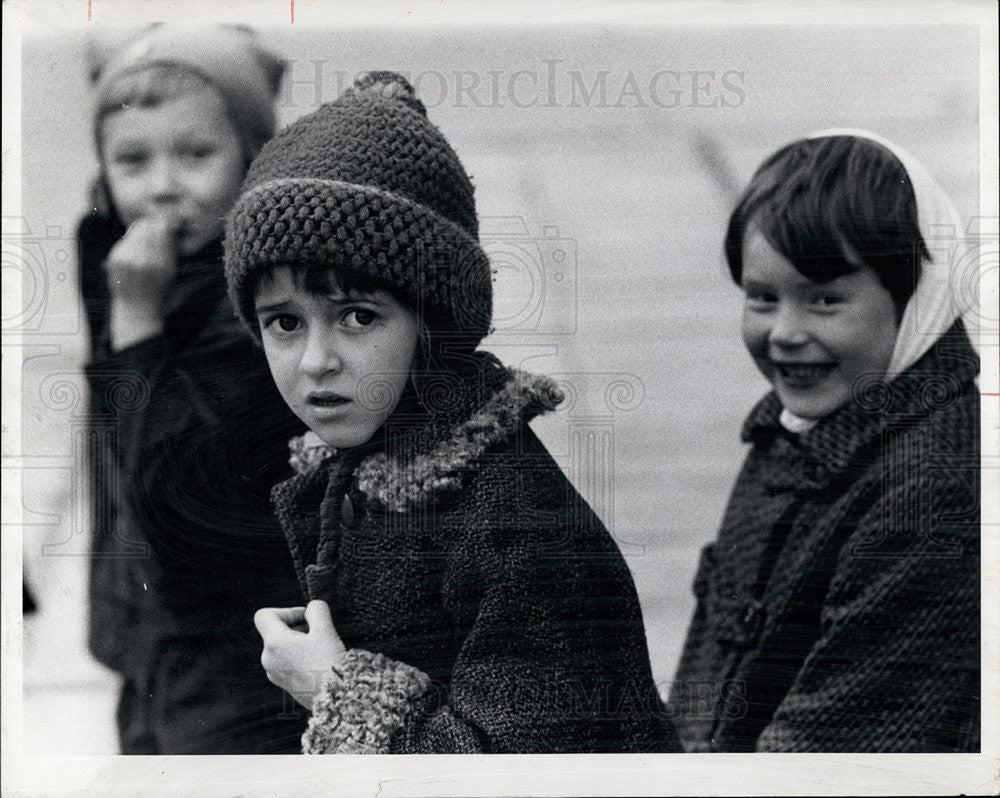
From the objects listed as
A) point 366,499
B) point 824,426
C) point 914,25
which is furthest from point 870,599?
point 914,25

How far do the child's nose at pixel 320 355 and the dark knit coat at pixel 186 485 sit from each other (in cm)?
8

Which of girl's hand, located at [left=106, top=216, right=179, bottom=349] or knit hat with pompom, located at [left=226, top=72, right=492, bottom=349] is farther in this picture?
girl's hand, located at [left=106, top=216, right=179, bottom=349]

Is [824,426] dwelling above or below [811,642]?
above

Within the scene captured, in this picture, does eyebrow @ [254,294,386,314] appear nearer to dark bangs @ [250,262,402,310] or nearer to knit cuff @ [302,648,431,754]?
dark bangs @ [250,262,402,310]

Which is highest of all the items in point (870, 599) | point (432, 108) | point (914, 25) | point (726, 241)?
point (914, 25)

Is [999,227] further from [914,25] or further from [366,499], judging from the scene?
[366,499]

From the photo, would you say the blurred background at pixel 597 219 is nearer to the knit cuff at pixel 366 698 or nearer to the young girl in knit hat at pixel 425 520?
the young girl in knit hat at pixel 425 520

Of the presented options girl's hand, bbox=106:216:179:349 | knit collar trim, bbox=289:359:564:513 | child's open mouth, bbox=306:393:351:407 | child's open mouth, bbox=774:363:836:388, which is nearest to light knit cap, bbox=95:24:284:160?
girl's hand, bbox=106:216:179:349

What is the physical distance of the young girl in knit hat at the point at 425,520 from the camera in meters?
Answer: 1.38

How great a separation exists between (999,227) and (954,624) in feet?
1.70

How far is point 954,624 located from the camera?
1.44 meters

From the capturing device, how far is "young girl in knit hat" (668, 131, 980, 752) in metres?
1.42

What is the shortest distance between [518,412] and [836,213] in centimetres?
48

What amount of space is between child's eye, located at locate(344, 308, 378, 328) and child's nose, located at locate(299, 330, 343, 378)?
1.2 inches
